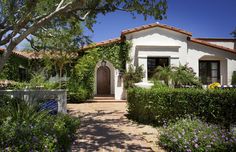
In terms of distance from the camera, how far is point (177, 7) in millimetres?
11477

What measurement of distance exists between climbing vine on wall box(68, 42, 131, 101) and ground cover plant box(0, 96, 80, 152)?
1046 cm

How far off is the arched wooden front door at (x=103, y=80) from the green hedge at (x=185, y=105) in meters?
10.3

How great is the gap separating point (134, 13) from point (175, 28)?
10703mm

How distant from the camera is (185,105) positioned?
8031 millimetres

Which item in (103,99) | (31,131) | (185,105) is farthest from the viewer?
(103,99)

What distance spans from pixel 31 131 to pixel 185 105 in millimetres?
5172

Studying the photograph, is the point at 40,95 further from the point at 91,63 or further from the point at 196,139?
the point at 91,63

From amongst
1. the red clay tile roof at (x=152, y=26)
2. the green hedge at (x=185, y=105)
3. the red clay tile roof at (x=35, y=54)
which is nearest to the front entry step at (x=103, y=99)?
the red clay tile roof at (x=35, y=54)

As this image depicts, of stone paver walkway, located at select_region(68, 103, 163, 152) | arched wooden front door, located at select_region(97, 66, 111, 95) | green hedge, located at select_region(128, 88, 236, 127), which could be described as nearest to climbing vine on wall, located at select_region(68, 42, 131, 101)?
arched wooden front door, located at select_region(97, 66, 111, 95)

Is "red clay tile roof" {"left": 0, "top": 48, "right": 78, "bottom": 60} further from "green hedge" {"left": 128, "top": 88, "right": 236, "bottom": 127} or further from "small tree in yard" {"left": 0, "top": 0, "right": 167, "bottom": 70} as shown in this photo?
"green hedge" {"left": 128, "top": 88, "right": 236, "bottom": 127}

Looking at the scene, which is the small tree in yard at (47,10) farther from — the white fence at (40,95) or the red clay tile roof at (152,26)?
the red clay tile roof at (152,26)

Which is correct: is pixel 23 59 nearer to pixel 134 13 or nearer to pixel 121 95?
pixel 121 95

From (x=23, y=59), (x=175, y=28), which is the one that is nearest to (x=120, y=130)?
(x=175, y=28)

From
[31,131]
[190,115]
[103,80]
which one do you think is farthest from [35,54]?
[31,131]
